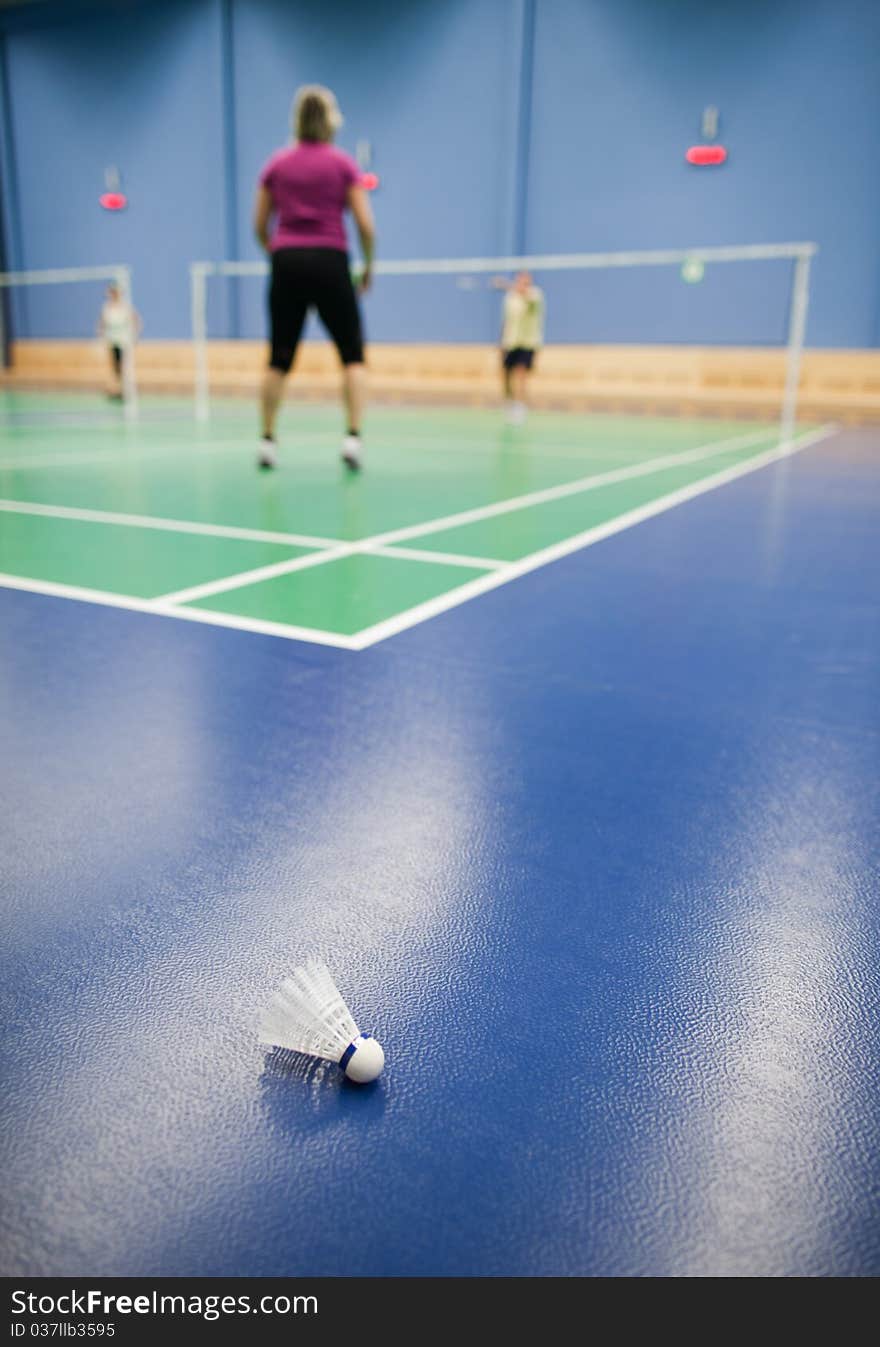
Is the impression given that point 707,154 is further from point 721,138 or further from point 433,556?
point 433,556

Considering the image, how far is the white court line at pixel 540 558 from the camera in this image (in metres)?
2.46

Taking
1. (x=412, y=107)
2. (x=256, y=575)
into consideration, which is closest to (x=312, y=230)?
(x=256, y=575)

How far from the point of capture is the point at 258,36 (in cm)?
1484

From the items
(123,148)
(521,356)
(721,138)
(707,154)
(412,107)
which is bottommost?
(521,356)

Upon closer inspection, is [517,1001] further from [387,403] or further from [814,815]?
[387,403]

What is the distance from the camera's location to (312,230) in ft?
15.7

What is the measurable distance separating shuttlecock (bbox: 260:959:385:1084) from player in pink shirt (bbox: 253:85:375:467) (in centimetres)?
430

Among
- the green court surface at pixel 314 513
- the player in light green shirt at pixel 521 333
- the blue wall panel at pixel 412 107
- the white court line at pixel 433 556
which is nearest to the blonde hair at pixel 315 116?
the green court surface at pixel 314 513

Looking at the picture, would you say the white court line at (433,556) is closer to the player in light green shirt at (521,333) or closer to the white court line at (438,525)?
the white court line at (438,525)

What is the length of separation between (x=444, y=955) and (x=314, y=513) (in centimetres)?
325

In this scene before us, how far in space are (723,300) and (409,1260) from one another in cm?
1372

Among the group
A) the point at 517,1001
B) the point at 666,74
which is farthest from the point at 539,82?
the point at 517,1001

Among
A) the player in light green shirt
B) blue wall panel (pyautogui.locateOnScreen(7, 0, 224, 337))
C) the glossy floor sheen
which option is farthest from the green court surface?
blue wall panel (pyautogui.locateOnScreen(7, 0, 224, 337))

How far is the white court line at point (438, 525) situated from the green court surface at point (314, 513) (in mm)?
13
